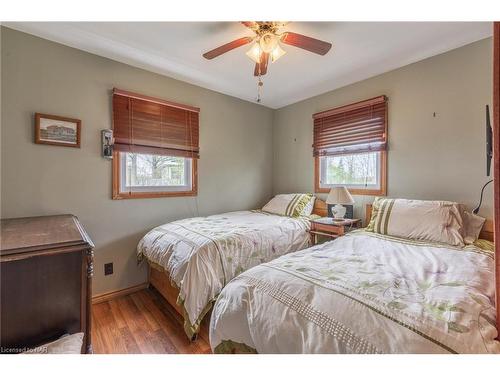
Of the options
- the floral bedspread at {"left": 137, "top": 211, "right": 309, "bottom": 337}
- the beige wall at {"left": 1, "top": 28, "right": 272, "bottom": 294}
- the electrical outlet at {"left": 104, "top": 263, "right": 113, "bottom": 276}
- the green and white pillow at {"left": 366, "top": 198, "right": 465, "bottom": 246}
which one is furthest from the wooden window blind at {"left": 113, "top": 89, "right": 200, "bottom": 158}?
the green and white pillow at {"left": 366, "top": 198, "right": 465, "bottom": 246}

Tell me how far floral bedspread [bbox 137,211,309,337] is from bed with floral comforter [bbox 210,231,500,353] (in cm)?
52

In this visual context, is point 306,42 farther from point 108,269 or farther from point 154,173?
point 108,269

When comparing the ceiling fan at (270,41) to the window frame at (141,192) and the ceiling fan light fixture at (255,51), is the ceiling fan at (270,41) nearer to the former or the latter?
the ceiling fan light fixture at (255,51)

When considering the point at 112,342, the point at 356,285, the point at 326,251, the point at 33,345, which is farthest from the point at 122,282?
the point at 356,285

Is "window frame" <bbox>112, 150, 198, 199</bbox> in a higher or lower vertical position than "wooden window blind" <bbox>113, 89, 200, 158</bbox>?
lower

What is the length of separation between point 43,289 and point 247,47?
2.23m

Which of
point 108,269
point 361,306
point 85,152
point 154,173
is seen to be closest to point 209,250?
point 361,306

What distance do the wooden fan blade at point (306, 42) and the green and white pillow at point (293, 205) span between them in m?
1.80

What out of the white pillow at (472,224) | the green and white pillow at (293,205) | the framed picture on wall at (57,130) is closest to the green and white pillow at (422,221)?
the white pillow at (472,224)

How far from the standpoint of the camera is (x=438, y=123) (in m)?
2.14

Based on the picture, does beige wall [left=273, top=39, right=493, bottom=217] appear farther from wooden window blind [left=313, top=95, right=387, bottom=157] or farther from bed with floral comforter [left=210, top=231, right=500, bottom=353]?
bed with floral comforter [left=210, top=231, right=500, bottom=353]

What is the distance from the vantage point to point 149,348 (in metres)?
1.60

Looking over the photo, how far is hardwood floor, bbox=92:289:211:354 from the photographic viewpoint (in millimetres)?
1605

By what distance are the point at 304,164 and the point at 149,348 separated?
2729mm
